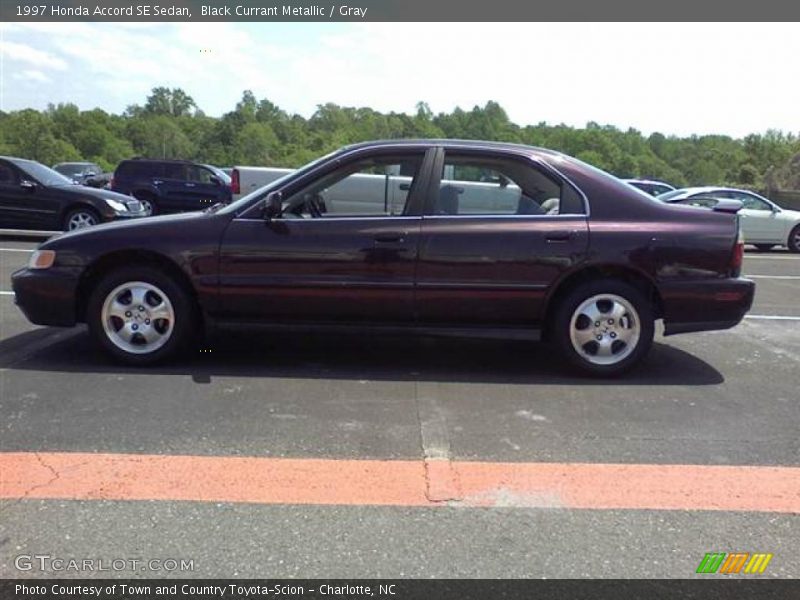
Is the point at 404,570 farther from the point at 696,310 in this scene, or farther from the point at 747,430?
the point at 696,310

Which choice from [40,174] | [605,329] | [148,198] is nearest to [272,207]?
[605,329]

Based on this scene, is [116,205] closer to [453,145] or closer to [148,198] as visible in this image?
[148,198]

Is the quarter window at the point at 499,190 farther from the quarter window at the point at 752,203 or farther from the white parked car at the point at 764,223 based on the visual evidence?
the quarter window at the point at 752,203

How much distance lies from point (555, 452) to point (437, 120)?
222ft

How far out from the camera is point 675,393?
15.7ft

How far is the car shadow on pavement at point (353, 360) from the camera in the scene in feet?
16.4

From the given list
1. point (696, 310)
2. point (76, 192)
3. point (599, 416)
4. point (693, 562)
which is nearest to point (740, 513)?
point (693, 562)

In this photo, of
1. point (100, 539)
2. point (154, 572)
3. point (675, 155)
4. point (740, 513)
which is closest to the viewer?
point (154, 572)

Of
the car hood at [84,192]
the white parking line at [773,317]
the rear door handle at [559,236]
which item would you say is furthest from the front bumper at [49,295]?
the car hood at [84,192]

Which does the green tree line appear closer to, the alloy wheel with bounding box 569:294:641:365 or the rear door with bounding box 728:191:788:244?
the rear door with bounding box 728:191:788:244

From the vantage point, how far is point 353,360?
5375mm
